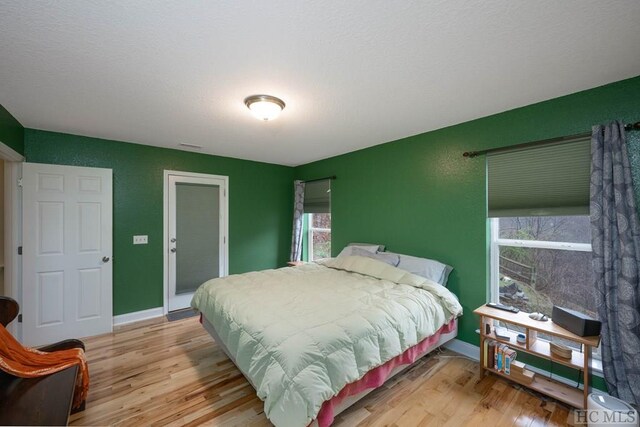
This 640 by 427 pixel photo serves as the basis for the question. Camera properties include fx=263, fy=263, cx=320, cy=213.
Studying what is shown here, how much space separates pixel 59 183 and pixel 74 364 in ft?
7.99

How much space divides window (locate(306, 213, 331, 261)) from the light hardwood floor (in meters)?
2.49

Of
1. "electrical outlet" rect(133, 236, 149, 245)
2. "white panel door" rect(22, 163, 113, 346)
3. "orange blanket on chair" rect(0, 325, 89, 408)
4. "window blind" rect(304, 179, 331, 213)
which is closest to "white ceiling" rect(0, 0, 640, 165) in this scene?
"white panel door" rect(22, 163, 113, 346)

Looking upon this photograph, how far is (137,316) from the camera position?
3592 millimetres

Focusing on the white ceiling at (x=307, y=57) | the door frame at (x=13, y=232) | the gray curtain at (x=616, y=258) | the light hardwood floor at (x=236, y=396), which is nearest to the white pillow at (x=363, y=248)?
the light hardwood floor at (x=236, y=396)

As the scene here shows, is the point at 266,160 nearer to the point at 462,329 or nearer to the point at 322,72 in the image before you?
the point at 322,72

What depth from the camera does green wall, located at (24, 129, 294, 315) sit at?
127 inches

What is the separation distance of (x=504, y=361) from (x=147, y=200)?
14.6 ft

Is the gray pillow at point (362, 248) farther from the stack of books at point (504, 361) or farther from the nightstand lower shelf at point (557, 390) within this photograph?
the nightstand lower shelf at point (557, 390)

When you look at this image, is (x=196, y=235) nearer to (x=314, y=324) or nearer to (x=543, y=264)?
(x=314, y=324)

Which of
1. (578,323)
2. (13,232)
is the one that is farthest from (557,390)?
(13,232)

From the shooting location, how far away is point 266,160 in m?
4.70

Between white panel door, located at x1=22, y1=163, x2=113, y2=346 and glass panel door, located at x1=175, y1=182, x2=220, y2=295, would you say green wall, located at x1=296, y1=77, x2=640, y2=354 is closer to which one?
glass panel door, located at x1=175, y1=182, x2=220, y2=295

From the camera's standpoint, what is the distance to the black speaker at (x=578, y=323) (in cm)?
180

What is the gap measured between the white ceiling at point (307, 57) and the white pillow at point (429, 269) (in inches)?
59.7
